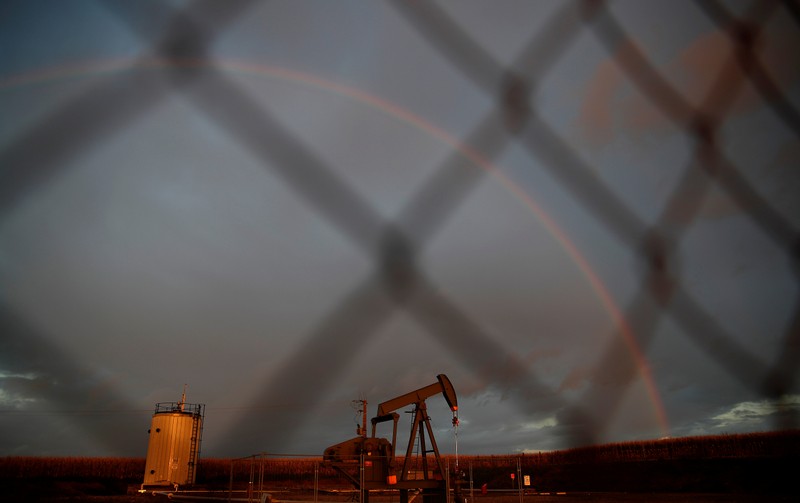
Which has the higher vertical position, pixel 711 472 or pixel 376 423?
pixel 376 423

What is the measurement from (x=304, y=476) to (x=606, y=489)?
1527 inches

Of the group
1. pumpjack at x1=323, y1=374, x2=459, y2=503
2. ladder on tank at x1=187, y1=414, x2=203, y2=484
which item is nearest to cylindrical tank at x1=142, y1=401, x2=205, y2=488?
ladder on tank at x1=187, y1=414, x2=203, y2=484

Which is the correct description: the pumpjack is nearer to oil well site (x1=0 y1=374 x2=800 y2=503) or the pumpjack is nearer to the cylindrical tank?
oil well site (x1=0 y1=374 x2=800 y2=503)

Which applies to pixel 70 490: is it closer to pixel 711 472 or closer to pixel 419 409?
pixel 419 409

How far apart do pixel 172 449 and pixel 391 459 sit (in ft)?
68.8

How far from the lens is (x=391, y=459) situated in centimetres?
→ 1862

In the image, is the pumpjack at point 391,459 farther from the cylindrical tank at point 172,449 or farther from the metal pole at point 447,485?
the cylindrical tank at point 172,449

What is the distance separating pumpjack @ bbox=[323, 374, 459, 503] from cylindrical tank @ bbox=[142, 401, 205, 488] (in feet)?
63.5

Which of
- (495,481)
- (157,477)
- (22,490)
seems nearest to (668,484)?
Answer: (495,481)

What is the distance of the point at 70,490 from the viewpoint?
43.4 metres

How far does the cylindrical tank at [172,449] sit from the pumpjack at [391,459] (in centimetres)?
1935

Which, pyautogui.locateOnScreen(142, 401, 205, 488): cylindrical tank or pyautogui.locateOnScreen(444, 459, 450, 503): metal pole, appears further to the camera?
pyautogui.locateOnScreen(142, 401, 205, 488): cylindrical tank

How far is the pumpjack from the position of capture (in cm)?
1817

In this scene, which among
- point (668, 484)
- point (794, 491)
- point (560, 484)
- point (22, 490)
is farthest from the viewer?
point (560, 484)
